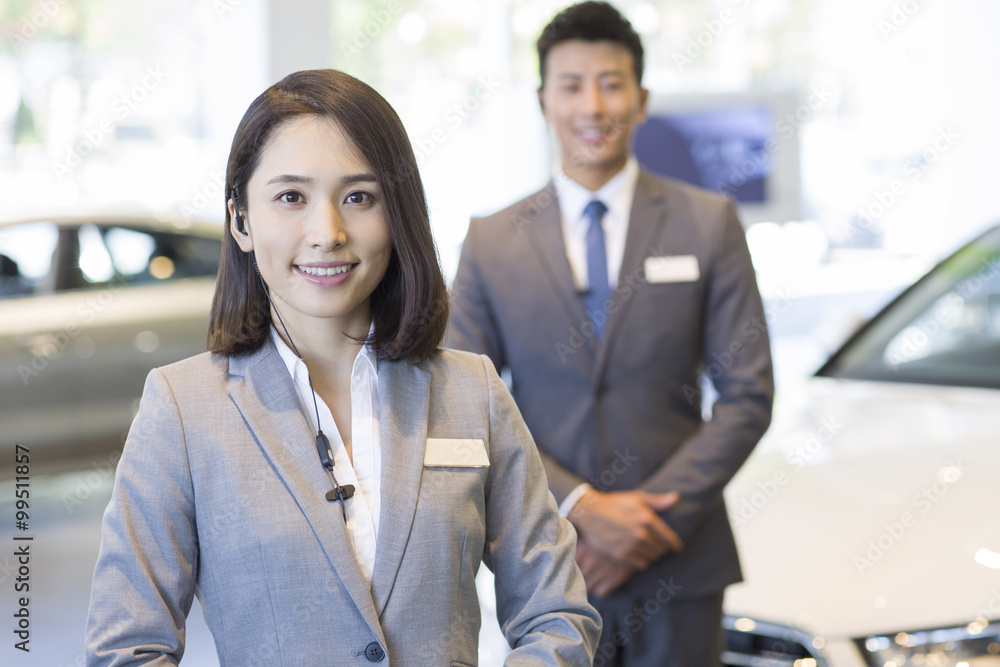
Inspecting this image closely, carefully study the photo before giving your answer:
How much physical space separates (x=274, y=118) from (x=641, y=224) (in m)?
1.02

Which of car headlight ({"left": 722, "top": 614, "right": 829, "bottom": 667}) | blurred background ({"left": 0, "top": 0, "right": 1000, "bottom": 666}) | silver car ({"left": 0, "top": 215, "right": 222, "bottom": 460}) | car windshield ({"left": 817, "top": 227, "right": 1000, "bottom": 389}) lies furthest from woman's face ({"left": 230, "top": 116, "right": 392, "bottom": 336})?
silver car ({"left": 0, "top": 215, "right": 222, "bottom": 460})

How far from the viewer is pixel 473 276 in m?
→ 2.01

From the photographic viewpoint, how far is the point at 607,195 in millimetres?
2018

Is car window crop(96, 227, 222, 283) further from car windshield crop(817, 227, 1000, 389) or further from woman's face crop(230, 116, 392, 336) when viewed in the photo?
woman's face crop(230, 116, 392, 336)

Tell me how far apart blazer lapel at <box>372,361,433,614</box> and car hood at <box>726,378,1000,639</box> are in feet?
3.58

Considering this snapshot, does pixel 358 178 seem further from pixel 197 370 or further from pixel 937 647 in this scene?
pixel 937 647

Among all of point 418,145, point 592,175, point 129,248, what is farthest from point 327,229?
point 418,145

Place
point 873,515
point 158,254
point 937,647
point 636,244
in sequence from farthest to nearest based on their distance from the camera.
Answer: point 158,254 → point 873,515 → point 636,244 → point 937,647

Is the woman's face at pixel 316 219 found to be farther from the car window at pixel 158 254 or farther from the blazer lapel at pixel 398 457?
the car window at pixel 158 254

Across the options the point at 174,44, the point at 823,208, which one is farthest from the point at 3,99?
the point at 823,208

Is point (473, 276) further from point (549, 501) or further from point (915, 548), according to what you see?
point (915, 548)

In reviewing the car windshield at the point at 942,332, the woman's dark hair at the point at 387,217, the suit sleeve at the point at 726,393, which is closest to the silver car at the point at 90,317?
the car windshield at the point at 942,332

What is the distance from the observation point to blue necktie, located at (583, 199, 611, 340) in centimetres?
195

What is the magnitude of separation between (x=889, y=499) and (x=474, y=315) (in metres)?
0.99
